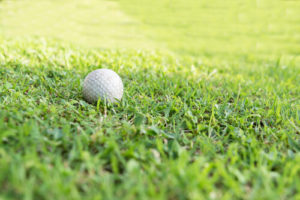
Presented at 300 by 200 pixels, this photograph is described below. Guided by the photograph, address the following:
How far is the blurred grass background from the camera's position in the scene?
7078mm

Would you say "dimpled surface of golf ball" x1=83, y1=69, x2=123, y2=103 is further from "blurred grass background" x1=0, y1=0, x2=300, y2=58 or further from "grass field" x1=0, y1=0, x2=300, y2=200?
"blurred grass background" x1=0, y1=0, x2=300, y2=58

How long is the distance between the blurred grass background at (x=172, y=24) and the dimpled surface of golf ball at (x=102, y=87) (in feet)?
13.9

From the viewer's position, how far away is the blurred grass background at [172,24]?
708 cm

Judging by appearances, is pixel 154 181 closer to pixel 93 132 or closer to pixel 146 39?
pixel 93 132

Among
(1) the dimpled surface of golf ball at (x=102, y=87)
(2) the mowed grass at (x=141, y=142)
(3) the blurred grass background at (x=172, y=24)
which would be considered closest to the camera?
(2) the mowed grass at (x=141, y=142)

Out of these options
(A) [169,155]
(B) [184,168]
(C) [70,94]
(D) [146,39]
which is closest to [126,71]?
(C) [70,94]

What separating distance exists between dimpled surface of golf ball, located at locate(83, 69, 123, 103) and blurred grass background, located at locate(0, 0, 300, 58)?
4231 millimetres

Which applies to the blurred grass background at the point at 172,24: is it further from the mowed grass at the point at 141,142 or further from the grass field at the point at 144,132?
the mowed grass at the point at 141,142

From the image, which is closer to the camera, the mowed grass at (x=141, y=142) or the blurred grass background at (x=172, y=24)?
the mowed grass at (x=141, y=142)

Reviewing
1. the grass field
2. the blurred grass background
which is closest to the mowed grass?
the grass field

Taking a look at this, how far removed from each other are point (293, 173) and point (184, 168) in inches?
25.6

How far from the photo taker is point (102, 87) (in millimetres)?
2375

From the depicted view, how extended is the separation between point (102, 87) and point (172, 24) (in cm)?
700

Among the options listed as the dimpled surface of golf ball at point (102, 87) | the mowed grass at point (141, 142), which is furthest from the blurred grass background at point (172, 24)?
the dimpled surface of golf ball at point (102, 87)
